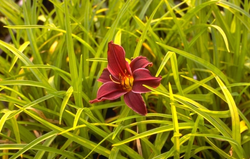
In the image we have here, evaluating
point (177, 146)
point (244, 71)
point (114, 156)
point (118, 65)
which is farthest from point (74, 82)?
point (244, 71)

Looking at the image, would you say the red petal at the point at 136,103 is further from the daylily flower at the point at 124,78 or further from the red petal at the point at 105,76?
the red petal at the point at 105,76

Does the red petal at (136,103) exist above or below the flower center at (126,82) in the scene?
below

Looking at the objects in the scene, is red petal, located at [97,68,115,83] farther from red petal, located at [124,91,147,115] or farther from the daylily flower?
red petal, located at [124,91,147,115]

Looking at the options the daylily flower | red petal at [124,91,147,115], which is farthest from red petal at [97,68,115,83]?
red petal at [124,91,147,115]

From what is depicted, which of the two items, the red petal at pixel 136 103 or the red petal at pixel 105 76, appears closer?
the red petal at pixel 136 103

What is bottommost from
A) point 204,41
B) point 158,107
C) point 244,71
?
point 158,107

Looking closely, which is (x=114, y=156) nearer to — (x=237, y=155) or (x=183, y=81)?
(x=237, y=155)

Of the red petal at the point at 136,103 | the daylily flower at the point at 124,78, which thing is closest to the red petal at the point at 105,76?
the daylily flower at the point at 124,78
